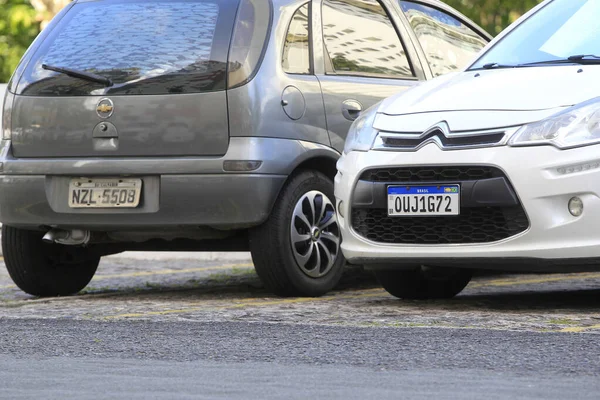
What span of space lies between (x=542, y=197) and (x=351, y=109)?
6.26 feet

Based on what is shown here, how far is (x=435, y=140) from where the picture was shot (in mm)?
6613

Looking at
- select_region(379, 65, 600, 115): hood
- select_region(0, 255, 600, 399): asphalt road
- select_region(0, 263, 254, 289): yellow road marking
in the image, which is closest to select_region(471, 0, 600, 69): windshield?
select_region(379, 65, 600, 115): hood

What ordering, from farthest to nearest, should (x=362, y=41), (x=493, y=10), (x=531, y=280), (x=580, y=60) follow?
(x=493, y=10)
(x=531, y=280)
(x=362, y=41)
(x=580, y=60)

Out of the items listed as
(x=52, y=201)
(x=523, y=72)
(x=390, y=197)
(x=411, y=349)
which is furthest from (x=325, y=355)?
(x=52, y=201)

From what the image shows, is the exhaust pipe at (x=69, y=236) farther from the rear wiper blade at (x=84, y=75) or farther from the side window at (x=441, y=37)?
the side window at (x=441, y=37)

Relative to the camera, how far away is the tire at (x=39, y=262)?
8109 millimetres

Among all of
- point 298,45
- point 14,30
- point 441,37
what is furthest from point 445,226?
point 14,30

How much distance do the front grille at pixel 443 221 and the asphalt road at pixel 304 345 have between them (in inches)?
14.1

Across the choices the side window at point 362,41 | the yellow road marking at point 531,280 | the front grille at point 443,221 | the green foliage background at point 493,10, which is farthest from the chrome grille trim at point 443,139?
the green foliage background at point 493,10

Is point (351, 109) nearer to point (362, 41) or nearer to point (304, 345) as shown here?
point (362, 41)

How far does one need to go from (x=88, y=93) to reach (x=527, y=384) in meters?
3.79

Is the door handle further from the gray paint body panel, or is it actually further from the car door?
the gray paint body panel

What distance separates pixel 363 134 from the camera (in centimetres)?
703

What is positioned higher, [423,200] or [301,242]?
[423,200]
